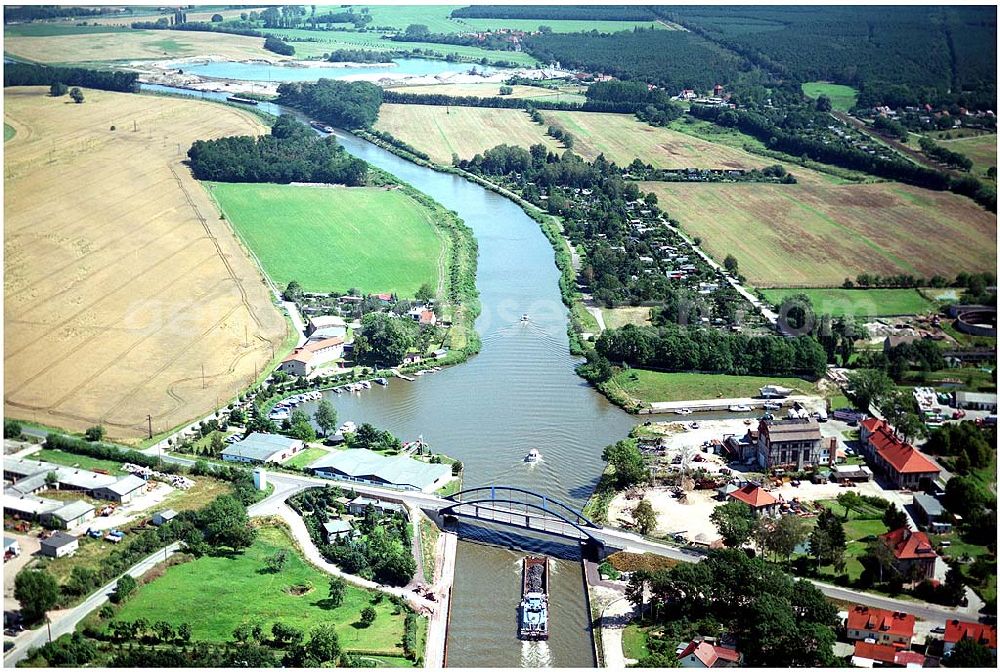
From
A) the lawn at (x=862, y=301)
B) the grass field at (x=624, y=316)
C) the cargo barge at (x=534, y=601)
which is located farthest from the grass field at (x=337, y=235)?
the cargo barge at (x=534, y=601)

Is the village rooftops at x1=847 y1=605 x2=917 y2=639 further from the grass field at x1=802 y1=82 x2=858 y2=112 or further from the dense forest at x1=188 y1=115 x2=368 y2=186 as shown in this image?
the grass field at x1=802 y1=82 x2=858 y2=112

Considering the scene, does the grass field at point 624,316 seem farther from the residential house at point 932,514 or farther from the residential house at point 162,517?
the residential house at point 162,517

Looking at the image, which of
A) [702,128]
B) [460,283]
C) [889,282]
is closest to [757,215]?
[889,282]

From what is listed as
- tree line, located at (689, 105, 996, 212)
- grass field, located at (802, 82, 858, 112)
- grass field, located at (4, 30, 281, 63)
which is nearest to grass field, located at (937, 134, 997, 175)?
tree line, located at (689, 105, 996, 212)

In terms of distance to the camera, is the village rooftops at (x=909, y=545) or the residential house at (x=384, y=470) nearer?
the village rooftops at (x=909, y=545)

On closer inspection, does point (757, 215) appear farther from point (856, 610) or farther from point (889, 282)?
point (856, 610)
